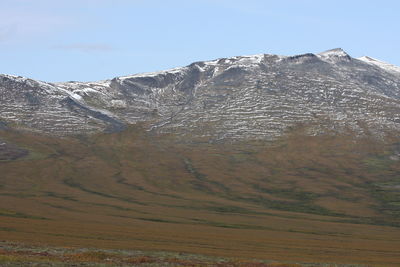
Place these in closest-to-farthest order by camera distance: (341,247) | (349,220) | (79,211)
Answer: (341,247), (79,211), (349,220)

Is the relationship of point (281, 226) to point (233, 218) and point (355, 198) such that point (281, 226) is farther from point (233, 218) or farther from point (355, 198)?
point (355, 198)

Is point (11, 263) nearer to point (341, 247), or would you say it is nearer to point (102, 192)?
point (341, 247)

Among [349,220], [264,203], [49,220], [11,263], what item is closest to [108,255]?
[11,263]

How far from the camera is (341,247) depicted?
98812 mm

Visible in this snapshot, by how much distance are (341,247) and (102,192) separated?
106805 millimetres

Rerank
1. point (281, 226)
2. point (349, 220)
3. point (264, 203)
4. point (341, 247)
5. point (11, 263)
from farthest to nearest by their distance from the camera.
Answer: point (264, 203) → point (349, 220) → point (281, 226) → point (341, 247) → point (11, 263)

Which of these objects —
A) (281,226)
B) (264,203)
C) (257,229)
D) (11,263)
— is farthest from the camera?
(264,203)

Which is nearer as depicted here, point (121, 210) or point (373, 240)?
point (373, 240)

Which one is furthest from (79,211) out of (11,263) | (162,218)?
(11,263)

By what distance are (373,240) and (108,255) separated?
74450mm

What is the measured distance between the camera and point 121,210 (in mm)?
152250

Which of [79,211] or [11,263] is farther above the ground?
[11,263]

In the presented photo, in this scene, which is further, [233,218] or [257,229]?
[233,218]

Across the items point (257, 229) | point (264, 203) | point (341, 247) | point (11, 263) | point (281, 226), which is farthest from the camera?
point (264, 203)
